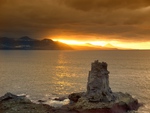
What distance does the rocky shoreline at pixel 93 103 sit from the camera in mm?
54987

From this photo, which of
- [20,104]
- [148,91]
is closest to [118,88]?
[148,91]

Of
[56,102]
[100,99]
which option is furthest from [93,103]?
[56,102]

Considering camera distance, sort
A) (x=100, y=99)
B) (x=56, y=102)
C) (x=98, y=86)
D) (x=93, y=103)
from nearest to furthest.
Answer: (x=93, y=103) < (x=100, y=99) < (x=98, y=86) < (x=56, y=102)

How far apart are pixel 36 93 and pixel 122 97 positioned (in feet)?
106

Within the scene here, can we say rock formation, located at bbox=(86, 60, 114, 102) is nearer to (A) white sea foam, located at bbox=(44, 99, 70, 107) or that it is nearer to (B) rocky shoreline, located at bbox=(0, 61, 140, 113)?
(B) rocky shoreline, located at bbox=(0, 61, 140, 113)

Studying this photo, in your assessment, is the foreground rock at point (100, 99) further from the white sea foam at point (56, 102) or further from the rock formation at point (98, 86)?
the white sea foam at point (56, 102)

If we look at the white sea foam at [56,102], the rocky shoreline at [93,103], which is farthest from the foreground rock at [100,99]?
the white sea foam at [56,102]

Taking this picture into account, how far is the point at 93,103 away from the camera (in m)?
58.8

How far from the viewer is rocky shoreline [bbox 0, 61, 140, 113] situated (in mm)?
54987

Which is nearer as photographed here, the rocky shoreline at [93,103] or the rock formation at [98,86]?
the rocky shoreline at [93,103]

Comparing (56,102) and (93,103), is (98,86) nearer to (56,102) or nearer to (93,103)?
(93,103)

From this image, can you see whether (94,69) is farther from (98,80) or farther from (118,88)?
(118,88)

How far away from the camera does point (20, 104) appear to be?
5653 centimetres

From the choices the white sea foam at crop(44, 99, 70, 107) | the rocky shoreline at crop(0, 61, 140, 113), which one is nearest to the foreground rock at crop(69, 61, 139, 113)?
the rocky shoreline at crop(0, 61, 140, 113)
